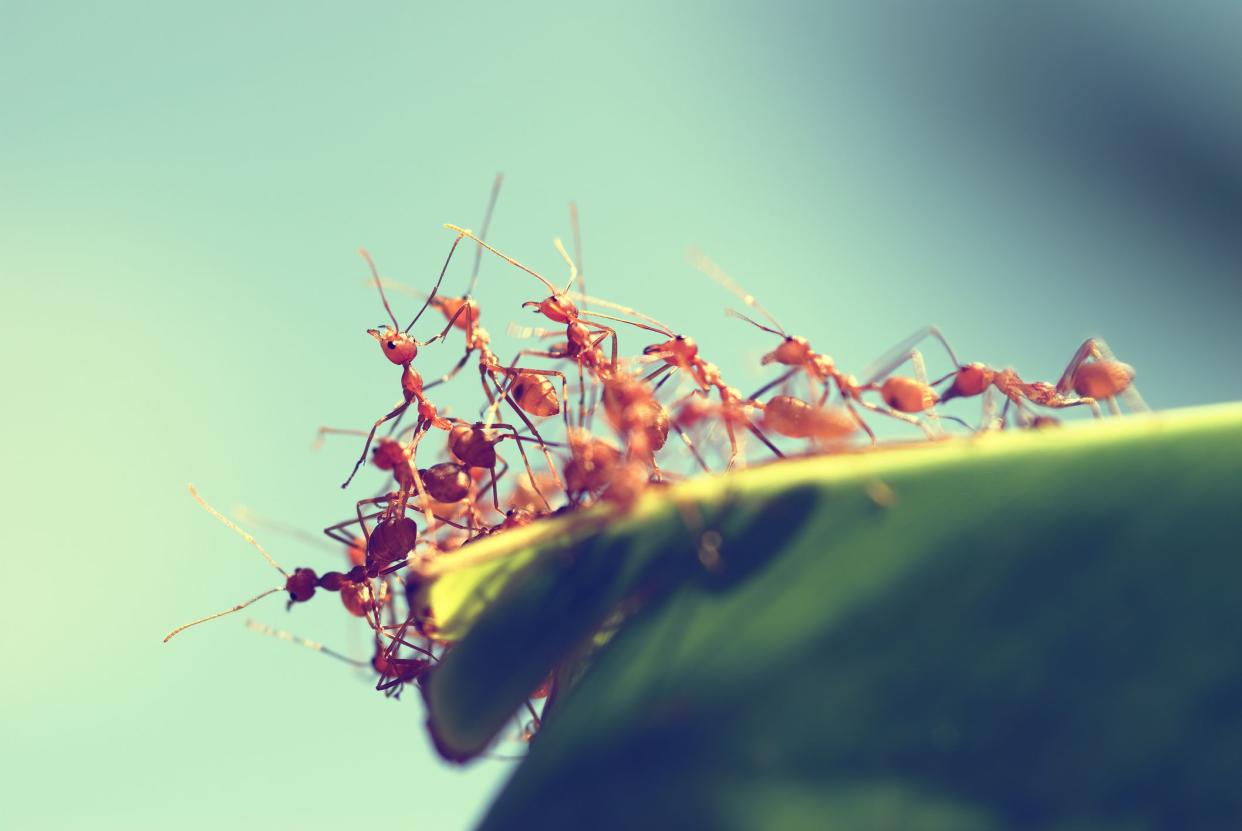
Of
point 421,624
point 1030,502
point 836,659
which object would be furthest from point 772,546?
point 421,624

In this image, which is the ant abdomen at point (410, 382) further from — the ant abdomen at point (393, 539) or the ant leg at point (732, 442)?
the ant leg at point (732, 442)

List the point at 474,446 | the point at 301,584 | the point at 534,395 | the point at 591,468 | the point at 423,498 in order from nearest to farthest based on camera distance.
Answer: the point at 591,468
the point at 423,498
the point at 474,446
the point at 534,395
the point at 301,584

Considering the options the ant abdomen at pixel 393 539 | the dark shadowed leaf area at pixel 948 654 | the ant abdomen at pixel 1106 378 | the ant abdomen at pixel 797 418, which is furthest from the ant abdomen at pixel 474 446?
the ant abdomen at pixel 1106 378

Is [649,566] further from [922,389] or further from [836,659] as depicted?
[922,389]

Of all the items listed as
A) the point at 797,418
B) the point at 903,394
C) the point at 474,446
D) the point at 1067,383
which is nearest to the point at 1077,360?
the point at 1067,383

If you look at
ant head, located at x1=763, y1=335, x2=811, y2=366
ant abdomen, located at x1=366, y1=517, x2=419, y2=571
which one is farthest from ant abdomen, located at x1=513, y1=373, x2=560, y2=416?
ant head, located at x1=763, y1=335, x2=811, y2=366

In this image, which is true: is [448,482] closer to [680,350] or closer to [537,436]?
[537,436]
